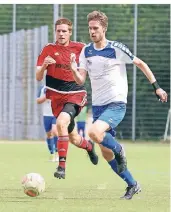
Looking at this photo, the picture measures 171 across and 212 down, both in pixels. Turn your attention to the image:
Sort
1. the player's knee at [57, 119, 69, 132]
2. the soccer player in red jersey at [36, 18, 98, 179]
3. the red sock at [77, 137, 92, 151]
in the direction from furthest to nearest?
1. the red sock at [77, 137, 92, 151]
2. the soccer player in red jersey at [36, 18, 98, 179]
3. the player's knee at [57, 119, 69, 132]

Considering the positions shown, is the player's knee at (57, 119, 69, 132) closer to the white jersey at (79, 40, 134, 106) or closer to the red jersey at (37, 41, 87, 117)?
the red jersey at (37, 41, 87, 117)

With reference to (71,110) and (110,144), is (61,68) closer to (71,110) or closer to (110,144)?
(71,110)

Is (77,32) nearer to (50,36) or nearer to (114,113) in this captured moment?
(50,36)

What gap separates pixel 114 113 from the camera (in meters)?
9.50

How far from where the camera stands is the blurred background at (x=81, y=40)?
92.7 ft

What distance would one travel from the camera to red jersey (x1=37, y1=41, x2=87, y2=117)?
38.3 ft

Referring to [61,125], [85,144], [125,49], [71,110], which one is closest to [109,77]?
[125,49]

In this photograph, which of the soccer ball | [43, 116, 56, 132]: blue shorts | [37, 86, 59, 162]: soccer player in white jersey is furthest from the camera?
[43, 116, 56, 132]: blue shorts

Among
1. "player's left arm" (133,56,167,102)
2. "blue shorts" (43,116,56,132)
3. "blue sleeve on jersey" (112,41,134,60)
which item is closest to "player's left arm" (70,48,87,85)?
"blue sleeve on jersey" (112,41,134,60)

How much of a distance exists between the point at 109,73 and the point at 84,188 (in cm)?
163

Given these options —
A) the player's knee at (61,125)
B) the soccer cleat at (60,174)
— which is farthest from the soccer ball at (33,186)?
the player's knee at (61,125)

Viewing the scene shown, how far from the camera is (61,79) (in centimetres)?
1168

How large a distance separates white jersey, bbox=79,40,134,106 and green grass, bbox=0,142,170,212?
114 cm

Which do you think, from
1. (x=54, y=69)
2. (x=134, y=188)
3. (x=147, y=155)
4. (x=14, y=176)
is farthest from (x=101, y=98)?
(x=147, y=155)
